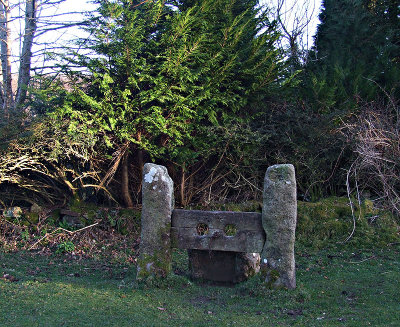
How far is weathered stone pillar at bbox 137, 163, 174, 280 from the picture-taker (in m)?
7.12

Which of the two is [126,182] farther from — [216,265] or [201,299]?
[201,299]

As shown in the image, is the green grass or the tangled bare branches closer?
the green grass

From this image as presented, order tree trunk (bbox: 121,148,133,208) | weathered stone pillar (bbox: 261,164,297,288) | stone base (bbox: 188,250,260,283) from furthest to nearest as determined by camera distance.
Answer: tree trunk (bbox: 121,148,133,208)
stone base (bbox: 188,250,260,283)
weathered stone pillar (bbox: 261,164,297,288)

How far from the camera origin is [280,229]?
6664mm

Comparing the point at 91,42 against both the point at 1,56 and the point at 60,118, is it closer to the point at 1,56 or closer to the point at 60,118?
the point at 60,118

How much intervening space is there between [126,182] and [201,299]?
505 centimetres

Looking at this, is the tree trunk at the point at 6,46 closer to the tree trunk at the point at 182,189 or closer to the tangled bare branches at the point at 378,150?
the tree trunk at the point at 182,189

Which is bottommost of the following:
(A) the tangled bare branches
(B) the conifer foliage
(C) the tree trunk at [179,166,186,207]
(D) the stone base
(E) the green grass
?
(E) the green grass

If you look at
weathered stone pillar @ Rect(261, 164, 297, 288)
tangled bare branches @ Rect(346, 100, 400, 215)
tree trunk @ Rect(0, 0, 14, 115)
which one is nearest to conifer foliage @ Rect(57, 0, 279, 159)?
tangled bare branches @ Rect(346, 100, 400, 215)

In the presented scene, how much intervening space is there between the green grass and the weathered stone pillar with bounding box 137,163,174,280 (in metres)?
0.37

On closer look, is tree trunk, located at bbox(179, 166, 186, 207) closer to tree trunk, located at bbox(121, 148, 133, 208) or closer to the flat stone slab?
tree trunk, located at bbox(121, 148, 133, 208)

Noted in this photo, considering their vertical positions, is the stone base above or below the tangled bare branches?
below

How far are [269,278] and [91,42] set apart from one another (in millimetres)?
6874

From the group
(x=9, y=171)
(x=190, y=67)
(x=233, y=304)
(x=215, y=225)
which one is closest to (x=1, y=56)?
(x=9, y=171)
